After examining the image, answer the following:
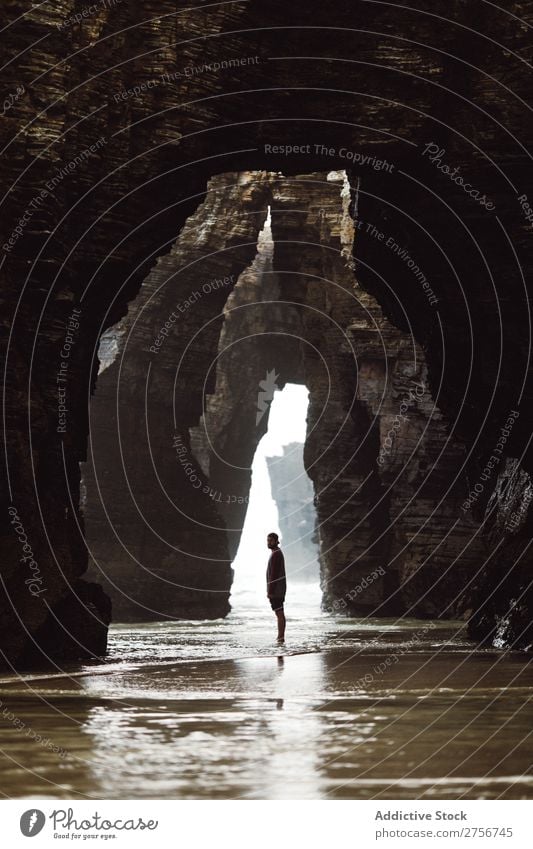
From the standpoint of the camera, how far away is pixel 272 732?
19.1ft

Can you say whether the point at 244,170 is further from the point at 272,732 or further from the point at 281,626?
the point at 272,732

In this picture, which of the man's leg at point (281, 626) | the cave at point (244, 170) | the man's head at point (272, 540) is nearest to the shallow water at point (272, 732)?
the man's head at point (272, 540)

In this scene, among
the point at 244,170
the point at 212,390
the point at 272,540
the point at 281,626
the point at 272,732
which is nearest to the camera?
the point at 272,732

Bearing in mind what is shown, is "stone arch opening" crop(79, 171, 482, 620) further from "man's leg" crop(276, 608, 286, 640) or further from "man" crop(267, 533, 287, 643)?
"man" crop(267, 533, 287, 643)

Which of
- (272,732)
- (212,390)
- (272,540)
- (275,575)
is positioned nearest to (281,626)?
(275,575)

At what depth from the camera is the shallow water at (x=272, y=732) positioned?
436 centimetres

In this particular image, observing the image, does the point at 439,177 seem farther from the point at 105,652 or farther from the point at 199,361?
the point at 199,361

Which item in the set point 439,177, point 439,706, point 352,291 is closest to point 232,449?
point 352,291

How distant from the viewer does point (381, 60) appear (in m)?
16.4

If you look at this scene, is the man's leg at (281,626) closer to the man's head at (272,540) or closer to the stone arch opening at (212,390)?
the man's head at (272,540)

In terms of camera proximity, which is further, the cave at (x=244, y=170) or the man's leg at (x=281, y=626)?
the man's leg at (x=281, y=626)

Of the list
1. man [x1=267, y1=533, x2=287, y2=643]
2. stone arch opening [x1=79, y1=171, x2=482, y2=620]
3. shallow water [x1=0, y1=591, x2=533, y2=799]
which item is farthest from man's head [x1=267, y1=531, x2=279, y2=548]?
stone arch opening [x1=79, y1=171, x2=482, y2=620]

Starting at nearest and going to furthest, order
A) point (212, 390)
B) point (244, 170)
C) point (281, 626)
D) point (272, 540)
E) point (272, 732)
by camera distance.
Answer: point (272, 732), point (272, 540), point (281, 626), point (244, 170), point (212, 390)

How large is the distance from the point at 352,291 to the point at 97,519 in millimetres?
14452
